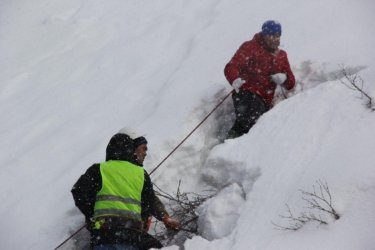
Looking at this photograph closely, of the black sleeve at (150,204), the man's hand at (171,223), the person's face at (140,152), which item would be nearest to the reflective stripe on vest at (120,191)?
the black sleeve at (150,204)

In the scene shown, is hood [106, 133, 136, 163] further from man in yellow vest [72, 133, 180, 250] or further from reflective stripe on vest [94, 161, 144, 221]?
reflective stripe on vest [94, 161, 144, 221]

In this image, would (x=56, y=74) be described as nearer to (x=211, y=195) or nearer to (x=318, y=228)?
(x=211, y=195)

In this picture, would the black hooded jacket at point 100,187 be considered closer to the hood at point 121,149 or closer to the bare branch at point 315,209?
the hood at point 121,149

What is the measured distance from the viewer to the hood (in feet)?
13.2

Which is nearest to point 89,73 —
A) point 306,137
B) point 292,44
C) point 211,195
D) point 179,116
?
point 179,116

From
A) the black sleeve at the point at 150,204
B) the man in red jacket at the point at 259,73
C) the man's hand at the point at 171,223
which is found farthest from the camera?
the man in red jacket at the point at 259,73

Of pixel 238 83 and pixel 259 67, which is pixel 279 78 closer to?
pixel 259 67

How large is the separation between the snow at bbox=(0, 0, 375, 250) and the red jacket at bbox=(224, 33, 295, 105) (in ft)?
0.97

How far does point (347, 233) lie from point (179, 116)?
3.24 m

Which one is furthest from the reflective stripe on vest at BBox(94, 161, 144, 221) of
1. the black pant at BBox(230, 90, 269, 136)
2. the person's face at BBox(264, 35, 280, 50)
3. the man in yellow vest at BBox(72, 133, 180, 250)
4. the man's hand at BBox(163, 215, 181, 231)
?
the person's face at BBox(264, 35, 280, 50)

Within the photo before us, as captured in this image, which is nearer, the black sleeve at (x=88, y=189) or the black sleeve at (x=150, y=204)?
the black sleeve at (x=88, y=189)

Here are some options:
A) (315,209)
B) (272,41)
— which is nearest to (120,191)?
(315,209)

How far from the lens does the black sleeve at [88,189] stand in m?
3.80

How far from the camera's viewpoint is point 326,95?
4324 millimetres
